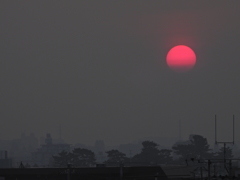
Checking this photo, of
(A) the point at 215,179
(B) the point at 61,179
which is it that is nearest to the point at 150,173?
(B) the point at 61,179

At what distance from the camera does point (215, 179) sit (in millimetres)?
72812

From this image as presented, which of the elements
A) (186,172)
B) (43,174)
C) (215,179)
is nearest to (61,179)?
(43,174)

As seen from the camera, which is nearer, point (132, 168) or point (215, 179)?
point (215, 179)

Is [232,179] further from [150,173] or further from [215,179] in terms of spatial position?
[150,173]

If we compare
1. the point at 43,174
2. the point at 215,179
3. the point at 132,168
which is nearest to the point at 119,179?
the point at 132,168

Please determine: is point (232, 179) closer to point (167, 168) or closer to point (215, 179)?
point (215, 179)

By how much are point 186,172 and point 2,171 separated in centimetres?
2685

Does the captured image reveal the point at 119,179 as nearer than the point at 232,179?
No

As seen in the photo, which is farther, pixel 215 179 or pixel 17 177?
pixel 17 177

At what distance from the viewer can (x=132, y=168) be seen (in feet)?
365

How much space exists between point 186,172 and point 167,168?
3.47m

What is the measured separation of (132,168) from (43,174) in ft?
43.2

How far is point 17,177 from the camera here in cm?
11019

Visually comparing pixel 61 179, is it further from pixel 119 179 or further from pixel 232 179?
pixel 232 179
